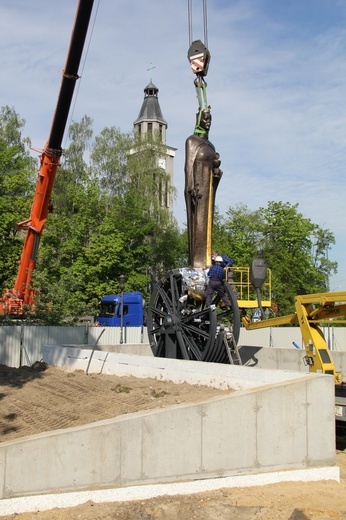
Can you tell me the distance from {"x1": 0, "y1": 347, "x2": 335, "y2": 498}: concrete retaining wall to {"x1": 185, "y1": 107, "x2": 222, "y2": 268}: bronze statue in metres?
5.57

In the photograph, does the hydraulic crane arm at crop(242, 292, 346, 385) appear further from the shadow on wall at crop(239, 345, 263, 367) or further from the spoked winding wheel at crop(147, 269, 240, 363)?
the shadow on wall at crop(239, 345, 263, 367)

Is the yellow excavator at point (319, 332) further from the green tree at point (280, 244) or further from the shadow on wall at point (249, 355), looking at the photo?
the green tree at point (280, 244)

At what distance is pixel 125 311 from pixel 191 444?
24.4 metres

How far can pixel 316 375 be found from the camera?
9.30 metres

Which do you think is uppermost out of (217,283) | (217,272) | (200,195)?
(200,195)

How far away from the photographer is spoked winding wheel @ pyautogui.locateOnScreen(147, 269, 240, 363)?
13.8 meters

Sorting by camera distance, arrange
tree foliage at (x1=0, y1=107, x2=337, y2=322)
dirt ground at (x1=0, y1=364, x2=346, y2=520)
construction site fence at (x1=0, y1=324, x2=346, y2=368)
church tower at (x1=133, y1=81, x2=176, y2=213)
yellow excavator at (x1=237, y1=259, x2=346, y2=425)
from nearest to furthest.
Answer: dirt ground at (x1=0, y1=364, x2=346, y2=520)
yellow excavator at (x1=237, y1=259, x2=346, y2=425)
construction site fence at (x1=0, y1=324, x2=346, y2=368)
tree foliage at (x1=0, y1=107, x2=337, y2=322)
church tower at (x1=133, y1=81, x2=176, y2=213)

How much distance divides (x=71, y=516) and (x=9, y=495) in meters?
0.75

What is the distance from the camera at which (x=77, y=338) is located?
67.5 feet

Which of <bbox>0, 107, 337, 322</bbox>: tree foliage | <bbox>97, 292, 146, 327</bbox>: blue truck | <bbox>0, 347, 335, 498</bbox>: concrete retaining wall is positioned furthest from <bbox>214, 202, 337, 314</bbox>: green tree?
<bbox>0, 347, 335, 498</bbox>: concrete retaining wall

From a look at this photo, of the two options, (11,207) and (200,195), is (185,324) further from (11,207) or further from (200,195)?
(11,207)

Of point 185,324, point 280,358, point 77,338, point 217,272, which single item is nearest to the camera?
point 217,272

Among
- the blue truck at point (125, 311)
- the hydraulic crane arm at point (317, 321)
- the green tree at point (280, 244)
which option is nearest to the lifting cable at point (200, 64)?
the hydraulic crane arm at point (317, 321)

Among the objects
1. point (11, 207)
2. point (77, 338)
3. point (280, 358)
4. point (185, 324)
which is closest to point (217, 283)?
point (185, 324)
